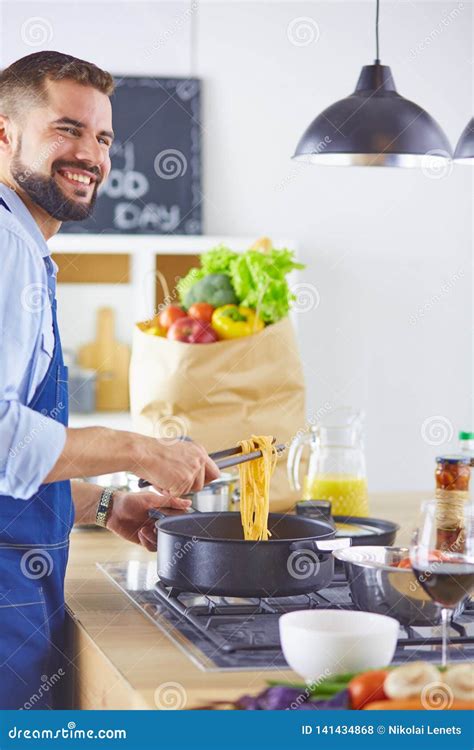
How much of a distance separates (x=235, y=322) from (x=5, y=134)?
85 cm

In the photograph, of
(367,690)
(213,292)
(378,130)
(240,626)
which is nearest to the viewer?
(367,690)

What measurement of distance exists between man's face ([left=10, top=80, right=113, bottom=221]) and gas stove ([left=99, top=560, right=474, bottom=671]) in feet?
2.06

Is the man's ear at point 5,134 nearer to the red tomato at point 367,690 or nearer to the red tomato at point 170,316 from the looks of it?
the red tomato at point 170,316

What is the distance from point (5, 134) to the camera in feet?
5.85

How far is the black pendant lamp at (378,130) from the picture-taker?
210 centimetres

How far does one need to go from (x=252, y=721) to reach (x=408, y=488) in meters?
3.40

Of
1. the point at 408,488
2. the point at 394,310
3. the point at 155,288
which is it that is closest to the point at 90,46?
the point at 155,288

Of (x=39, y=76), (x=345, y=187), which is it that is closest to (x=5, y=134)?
(x=39, y=76)

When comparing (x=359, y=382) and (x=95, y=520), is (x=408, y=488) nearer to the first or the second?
(x=359, y=382)

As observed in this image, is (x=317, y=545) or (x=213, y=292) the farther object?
(x=213, y=292)

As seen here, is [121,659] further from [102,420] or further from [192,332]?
[102,420]

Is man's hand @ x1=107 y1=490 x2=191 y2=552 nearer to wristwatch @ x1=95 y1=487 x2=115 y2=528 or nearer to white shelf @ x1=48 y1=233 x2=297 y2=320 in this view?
wristwatch @ x1=95 y1=487 x2=115 y2=528

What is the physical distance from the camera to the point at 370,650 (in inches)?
46.0

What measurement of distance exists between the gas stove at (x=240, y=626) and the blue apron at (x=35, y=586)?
0.13 meters
